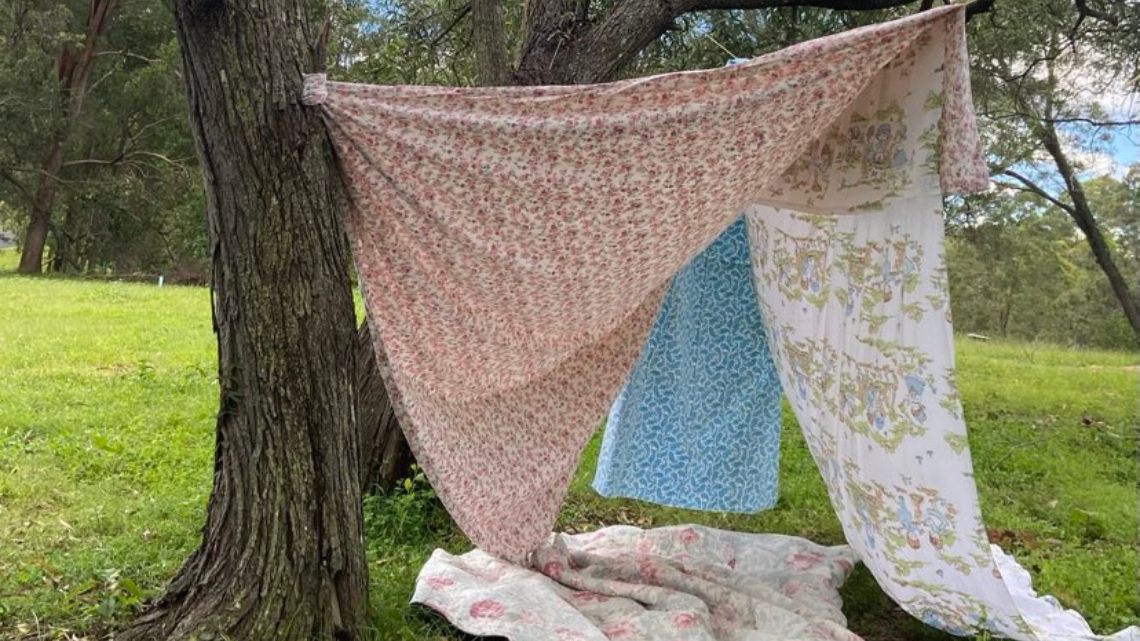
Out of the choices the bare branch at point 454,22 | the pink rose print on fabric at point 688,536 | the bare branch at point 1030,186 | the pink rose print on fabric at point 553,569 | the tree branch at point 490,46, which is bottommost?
the pink rose print on fabric at point 553,569

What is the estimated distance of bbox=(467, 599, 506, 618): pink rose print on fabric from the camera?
108 inches

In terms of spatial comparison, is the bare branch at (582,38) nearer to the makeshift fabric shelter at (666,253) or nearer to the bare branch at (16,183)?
the makeshift fabric shelter at (666,253)

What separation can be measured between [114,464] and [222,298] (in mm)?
2345

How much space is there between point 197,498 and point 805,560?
8.20 feet

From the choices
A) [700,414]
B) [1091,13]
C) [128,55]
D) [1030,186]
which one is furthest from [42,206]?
[1091,13]

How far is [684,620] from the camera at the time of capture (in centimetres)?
280

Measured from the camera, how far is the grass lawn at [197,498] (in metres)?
3.04

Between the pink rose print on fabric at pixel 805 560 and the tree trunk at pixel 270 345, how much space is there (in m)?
1.70

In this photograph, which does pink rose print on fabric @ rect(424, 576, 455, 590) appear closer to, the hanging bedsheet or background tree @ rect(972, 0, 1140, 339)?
the hanging bedsheet

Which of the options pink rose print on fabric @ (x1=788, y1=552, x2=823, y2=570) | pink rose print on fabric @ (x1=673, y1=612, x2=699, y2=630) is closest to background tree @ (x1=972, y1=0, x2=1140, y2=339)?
pink rose print on fabric @ (x1=788, y1=552, x2=823, y2=570)

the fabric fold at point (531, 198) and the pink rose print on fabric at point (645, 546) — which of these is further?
the pink rose print on fabric at point (645, 546)

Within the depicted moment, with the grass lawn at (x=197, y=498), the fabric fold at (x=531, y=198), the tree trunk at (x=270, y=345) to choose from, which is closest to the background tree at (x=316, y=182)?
the tree trunk at (x=270, y=345)

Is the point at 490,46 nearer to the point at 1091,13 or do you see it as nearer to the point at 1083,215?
the point at 1091,13

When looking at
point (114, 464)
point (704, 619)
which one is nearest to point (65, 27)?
point (114, 464)
